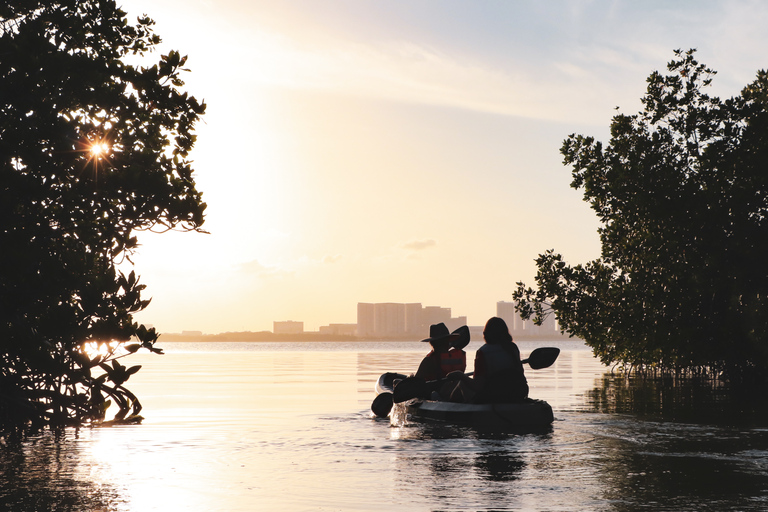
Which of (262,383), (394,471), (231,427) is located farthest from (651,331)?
(394,471)

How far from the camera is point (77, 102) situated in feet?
46.9

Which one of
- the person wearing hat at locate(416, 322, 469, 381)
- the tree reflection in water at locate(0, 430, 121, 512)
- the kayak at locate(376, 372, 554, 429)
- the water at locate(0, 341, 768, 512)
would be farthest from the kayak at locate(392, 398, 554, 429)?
the tree reflection in water at locate(0, 430, 121, 512)

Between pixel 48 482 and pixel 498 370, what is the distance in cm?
787

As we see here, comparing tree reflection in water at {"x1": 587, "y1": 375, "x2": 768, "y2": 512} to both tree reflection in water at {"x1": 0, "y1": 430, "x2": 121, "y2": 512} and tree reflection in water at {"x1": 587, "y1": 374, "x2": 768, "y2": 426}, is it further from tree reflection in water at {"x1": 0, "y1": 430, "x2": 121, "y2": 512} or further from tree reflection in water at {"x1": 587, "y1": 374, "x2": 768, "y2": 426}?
tree reflection in water at {"x1": 0, "y1": 430, "x2": 121, "y2": 512}

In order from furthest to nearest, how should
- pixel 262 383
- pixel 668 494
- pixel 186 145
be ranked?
pixel 262 383 < pixel 186 145 < pixel 668 494

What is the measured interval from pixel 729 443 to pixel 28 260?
10429 millimetres

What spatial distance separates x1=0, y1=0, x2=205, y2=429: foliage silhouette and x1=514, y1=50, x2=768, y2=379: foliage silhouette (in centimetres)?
1707

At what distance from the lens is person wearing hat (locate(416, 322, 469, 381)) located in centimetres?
1834

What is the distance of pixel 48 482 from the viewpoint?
Result: 9836 millimetres

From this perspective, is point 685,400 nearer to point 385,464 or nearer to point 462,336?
point 462,336

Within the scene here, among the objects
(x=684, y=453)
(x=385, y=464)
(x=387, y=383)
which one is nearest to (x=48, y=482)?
(x=385, y=464)

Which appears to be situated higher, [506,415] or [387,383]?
[387,383]

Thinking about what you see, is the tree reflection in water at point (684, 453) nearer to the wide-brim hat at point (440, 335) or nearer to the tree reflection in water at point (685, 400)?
the tree reflection in water at point (685, 400)

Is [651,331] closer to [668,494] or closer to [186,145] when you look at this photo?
[186,145]
